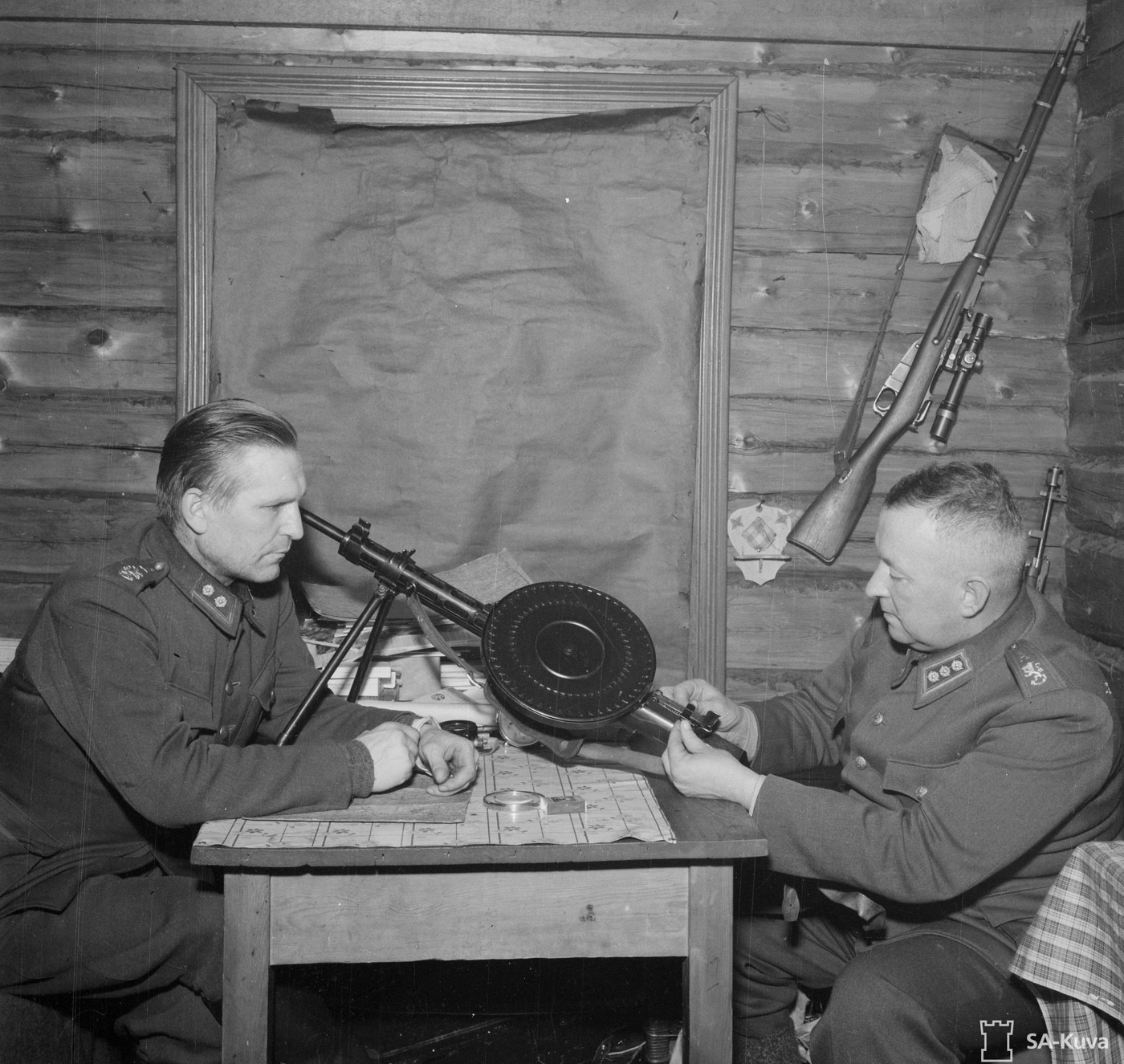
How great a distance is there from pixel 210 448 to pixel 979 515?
1.73 meters

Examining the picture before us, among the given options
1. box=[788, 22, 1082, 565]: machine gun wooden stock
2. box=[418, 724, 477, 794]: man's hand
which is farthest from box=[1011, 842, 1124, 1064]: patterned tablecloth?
box=[788, 22, 1082, 565]: machine gun wooden stock

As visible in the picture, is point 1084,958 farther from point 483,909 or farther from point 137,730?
point 137,730

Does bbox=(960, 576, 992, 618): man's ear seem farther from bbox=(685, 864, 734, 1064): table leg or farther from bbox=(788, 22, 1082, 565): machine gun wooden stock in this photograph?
bbox=(788, 22, 1082, 565): machine gun wooden stock

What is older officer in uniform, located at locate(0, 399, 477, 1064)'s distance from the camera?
213 cm

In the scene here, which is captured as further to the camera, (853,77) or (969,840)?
(853,77)

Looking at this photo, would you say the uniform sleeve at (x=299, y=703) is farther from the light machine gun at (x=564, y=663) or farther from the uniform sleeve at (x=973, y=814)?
the uniform sleeve at (x=973, y=814)

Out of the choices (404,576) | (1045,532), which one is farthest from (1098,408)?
(404,576)

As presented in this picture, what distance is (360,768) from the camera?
2.21 m

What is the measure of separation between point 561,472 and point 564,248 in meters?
0.69

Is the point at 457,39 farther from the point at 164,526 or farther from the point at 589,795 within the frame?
the point at 589,795

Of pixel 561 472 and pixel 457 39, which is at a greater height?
pixel 457 39

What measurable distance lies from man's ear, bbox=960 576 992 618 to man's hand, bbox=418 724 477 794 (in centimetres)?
113

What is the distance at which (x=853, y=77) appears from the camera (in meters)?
3.30

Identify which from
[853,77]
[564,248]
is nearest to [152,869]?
[564,248]
